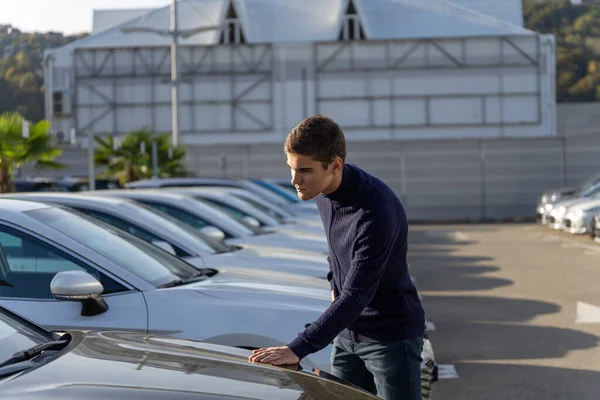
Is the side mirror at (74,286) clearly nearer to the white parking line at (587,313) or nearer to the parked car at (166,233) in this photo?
the parked car at (166,233)

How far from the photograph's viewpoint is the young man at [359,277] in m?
4.18

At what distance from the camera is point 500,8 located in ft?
195

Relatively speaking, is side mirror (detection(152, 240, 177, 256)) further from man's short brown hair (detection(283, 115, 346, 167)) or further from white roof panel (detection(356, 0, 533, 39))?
white roof panel (detection(356, 0, 533, 39))

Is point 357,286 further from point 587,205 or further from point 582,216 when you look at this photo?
point 587,205

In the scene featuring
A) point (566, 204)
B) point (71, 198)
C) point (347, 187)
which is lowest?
point (566, 204)

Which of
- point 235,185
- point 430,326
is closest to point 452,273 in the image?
point 235,185

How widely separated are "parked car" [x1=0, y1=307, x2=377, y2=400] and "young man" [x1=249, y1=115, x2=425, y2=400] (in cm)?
22

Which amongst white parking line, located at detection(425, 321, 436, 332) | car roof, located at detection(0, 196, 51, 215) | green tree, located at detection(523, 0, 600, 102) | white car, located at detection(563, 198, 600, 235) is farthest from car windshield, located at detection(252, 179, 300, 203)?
green tree, located at detection(523, 0, 600, 102)

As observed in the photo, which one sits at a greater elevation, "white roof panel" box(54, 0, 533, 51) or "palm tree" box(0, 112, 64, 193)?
"white roof panel" box(54, 0, 533, 51)

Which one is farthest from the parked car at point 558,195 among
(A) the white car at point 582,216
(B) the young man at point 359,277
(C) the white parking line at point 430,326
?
(B) the young man at point 359,277

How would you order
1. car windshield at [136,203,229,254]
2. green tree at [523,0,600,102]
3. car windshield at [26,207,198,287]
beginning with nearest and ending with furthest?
1. car windshield at [26,207,198,287]
2. car windshield at [136,203,229,254]
3. green tree at [523,0,600,102]

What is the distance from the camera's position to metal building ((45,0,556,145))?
5012cm

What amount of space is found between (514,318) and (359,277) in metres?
7.99

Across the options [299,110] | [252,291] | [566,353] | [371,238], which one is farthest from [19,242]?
[299,110]
